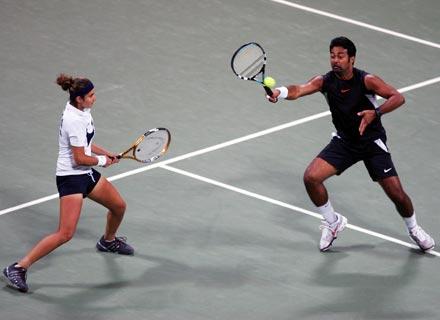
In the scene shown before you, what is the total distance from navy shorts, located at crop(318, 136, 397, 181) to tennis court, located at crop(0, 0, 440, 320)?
90 centimetres

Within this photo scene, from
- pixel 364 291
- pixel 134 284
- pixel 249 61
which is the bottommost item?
pixel 134 284

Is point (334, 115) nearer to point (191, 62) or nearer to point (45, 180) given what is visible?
point (45, 180)

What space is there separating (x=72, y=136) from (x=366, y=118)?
288 centimetres

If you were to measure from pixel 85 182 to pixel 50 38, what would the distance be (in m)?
6.31

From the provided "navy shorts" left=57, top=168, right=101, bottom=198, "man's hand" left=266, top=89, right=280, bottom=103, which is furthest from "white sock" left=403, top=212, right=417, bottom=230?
"navy shorts" left=57, top=168, right=101, bottom=198

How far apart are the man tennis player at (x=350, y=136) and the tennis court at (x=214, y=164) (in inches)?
14.7

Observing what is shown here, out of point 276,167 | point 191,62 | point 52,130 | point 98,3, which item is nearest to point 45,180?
point 52,130

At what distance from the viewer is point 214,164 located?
16094 mm

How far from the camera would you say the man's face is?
13617mm

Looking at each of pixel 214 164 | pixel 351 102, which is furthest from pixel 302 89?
pixel 214 164

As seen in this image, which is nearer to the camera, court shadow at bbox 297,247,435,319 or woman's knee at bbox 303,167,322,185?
court shadow at bbox 297,247,435,319

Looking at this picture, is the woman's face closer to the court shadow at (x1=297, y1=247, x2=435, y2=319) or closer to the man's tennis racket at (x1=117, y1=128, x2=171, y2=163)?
the man's tennis racket at (x1=117, y1=128, x2=171, y2=163)

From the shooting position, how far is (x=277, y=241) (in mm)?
14461

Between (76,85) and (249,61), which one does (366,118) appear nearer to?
(249,61)
